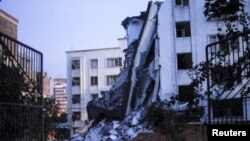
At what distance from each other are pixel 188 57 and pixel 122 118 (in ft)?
23.3

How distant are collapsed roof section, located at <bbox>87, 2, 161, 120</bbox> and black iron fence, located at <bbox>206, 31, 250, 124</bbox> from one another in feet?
81.6

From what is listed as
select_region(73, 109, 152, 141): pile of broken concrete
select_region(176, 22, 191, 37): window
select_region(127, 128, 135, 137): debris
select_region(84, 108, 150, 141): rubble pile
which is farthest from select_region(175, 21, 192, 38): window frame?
select_region(127, 128, 135, 137): debris

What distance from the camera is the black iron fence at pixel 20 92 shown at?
7.97 m

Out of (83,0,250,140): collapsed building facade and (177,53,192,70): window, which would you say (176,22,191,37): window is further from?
(177,53,192,70): window

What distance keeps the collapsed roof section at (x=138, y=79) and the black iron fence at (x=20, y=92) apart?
81.3ft

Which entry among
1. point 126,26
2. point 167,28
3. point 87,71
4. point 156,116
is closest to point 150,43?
point 167,28

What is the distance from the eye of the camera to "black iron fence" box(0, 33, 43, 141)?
314 inches

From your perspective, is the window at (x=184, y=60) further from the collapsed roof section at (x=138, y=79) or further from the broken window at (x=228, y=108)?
the broken window at (x=228, y=108)

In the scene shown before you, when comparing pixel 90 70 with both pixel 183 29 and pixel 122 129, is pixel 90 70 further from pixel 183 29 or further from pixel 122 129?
pixel 122 129

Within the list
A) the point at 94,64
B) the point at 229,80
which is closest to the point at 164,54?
the point at 229,80

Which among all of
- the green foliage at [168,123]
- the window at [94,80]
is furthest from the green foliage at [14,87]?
the window at [94,80]

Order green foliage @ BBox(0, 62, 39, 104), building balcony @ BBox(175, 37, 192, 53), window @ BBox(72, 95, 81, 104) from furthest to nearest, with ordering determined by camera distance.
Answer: window @ BBox(72, 95, 81, 104) < building balcony @ BBox(175, 37, 192, 53) < green foliage @ BBox(0, 62, 39, 104)

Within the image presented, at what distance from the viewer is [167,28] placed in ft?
110

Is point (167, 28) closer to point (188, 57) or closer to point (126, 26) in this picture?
point (188, 57)
